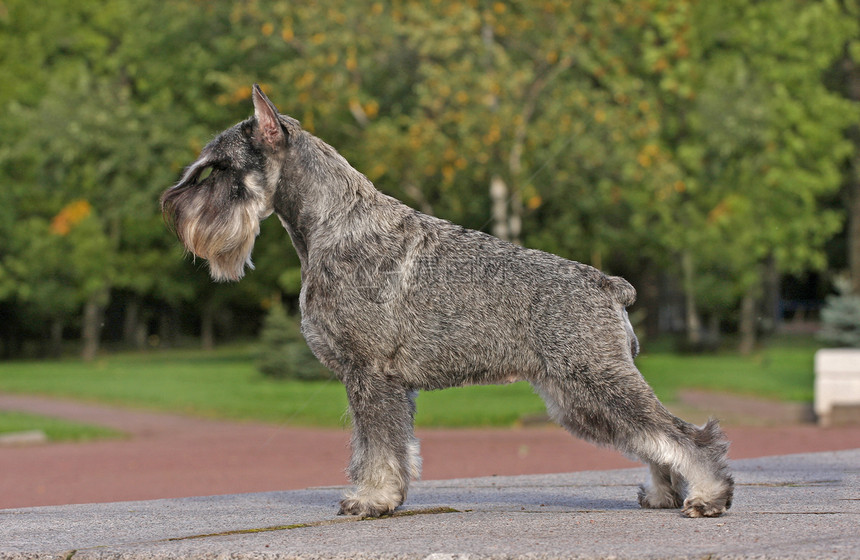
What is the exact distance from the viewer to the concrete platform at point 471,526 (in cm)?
507

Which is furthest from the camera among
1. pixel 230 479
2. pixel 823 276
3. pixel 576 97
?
pixel 823 276

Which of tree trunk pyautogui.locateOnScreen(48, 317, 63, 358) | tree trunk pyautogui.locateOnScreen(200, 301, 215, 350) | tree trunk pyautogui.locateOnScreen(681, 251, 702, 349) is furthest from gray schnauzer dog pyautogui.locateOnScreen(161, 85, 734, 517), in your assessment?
tree trunk pyautogui.locateOnScreen(200, 301, 215, 350)

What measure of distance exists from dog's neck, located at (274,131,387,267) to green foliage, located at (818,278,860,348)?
57.1 ft

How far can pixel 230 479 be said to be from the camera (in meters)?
12.1

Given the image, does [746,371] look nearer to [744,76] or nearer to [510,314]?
[744,76]

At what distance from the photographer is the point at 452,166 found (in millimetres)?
24859

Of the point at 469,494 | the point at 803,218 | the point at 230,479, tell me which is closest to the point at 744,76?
the point at 803,218

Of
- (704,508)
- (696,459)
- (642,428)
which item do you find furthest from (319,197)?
(704,508)

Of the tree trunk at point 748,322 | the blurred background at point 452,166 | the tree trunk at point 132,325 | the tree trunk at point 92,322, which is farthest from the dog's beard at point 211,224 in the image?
the tree trunk at point 132,325

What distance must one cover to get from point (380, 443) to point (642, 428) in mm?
1428

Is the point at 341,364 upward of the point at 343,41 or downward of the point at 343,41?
downward

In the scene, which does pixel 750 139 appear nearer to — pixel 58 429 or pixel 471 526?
pixel 58 429

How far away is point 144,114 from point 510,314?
29.0 m

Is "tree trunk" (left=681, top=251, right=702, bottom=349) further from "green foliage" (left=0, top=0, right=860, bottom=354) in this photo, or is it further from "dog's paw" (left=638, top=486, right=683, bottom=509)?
"dog's paw" (left=638, top=486, right=683, bottom=509)
